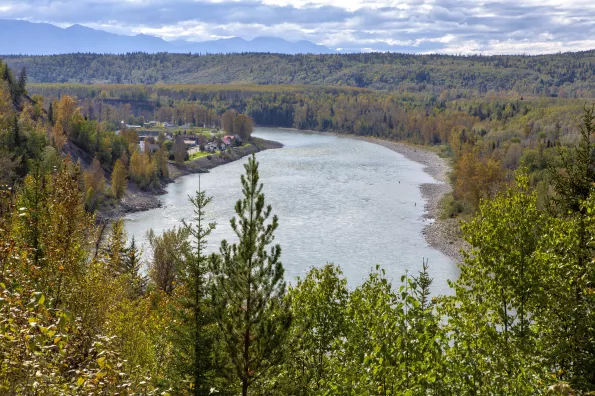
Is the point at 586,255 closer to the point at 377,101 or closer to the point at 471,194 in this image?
the point at 471,194

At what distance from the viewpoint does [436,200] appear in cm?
6481

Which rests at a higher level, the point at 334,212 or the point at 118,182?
the point at 118,182

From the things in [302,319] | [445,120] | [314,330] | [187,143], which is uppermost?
[445,120]

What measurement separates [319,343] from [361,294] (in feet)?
4.68

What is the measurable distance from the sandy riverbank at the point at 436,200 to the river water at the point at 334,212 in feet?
3.14

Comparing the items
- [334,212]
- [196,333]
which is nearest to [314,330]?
[196,333]

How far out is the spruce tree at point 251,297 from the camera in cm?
1118

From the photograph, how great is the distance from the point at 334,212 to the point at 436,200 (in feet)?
45.8

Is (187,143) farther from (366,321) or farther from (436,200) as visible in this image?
(366,321)

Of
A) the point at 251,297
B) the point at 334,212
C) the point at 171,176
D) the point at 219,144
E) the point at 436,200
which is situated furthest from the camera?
the point at 219,144

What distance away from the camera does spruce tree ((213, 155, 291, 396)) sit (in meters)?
11.2

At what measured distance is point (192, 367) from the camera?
12.1 meters

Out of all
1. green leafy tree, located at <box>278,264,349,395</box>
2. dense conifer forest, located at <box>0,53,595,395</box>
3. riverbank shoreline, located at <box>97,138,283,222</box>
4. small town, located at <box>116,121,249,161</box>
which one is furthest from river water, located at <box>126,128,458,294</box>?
dense conifer forest, located at <box>0,53,595,395</box>

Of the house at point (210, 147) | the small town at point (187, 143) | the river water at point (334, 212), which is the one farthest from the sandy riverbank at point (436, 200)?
the house at point (210, 147)
